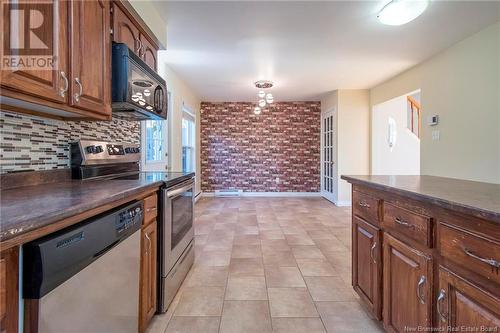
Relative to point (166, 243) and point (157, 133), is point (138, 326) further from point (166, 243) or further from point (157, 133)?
point (157, 133)

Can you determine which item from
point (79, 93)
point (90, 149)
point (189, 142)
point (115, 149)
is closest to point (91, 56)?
point (79, 93)

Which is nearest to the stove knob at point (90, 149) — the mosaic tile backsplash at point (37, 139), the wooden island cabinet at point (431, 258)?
the mosaic tile backsplash at point (37, 139)

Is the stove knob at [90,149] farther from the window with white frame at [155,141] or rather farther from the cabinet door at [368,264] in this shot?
the cabinet door at [368,264]

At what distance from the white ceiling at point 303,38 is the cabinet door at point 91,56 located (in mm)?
918

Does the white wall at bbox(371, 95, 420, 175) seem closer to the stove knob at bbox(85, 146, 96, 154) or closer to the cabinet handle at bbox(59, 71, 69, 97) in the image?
the stove knob at bbox(85, 146, 96, 154)

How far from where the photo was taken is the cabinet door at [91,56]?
142 centimetres

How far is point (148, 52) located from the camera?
8.09 ft

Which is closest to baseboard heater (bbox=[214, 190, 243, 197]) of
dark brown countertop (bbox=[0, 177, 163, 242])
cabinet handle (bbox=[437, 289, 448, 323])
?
dark brown countertop (bbox=[0, 177, 163, 242])

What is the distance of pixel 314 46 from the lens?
335 cm

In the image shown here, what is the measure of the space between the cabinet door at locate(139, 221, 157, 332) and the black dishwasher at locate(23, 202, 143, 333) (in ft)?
0.36

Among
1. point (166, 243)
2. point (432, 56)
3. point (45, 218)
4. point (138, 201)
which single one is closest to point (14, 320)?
point (45, 218)

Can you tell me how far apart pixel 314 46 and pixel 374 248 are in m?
2.60

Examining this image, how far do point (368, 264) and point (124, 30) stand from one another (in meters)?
2.32

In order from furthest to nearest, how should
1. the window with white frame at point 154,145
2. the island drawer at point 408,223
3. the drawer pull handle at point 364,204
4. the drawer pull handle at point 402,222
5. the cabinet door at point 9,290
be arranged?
the window with white frame at point 154,145
the drawer pull handle at point 364,204
the drawer pull handle at point 402,222
the island drawer at point 408,223
the cabinet door at point 9,290
